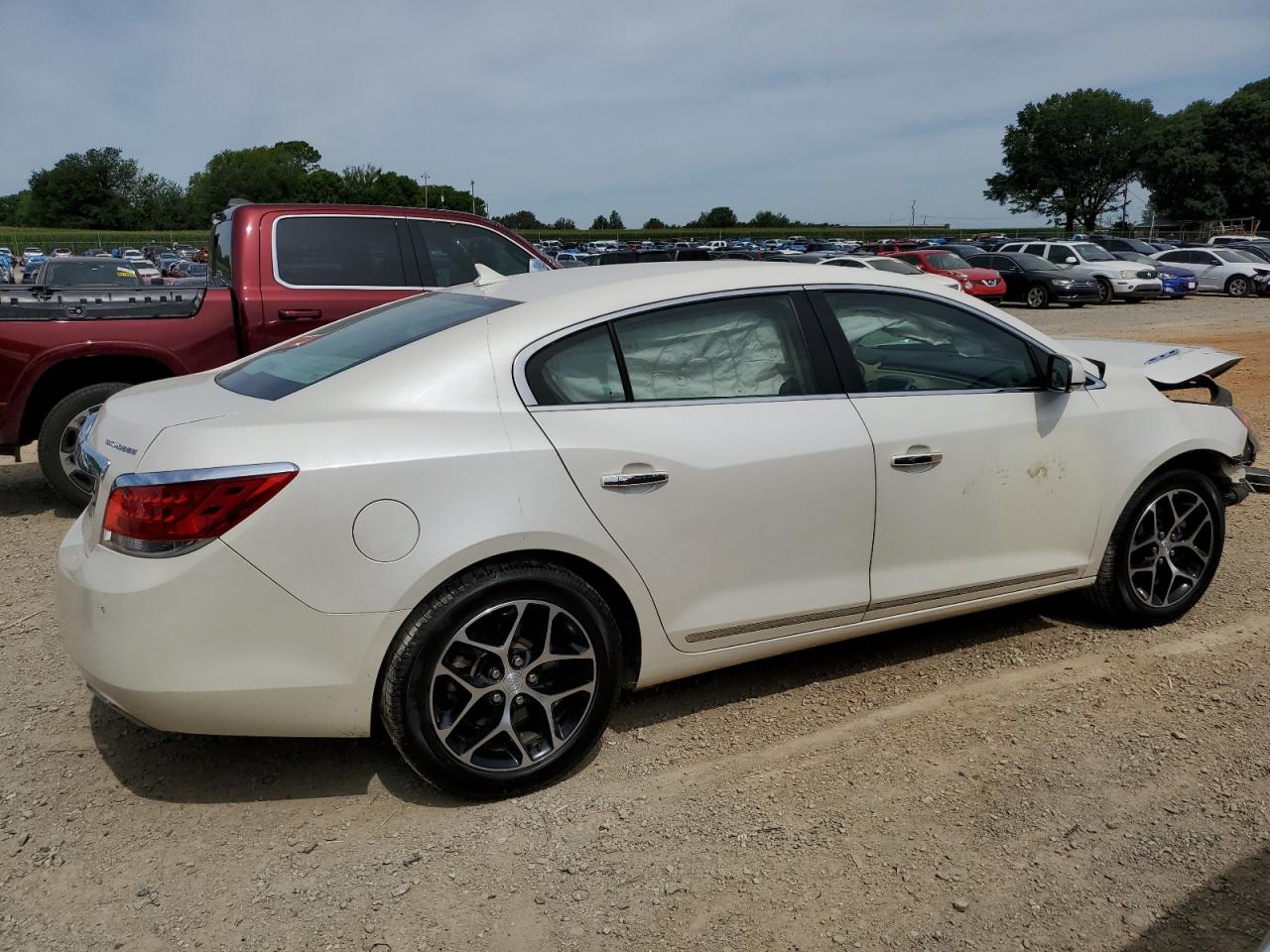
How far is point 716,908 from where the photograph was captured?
8.98ft

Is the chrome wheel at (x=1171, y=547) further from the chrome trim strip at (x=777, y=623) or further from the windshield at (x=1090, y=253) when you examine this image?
the windshield at (x=1090, y=253)

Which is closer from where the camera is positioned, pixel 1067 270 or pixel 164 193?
pixel 1067 270

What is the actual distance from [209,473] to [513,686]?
1.07 m

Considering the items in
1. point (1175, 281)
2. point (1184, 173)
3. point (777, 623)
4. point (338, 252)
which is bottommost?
point (1175, 281)

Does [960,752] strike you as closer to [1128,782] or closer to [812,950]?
[1128,782]

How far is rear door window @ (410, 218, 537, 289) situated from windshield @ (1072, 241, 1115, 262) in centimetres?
2485

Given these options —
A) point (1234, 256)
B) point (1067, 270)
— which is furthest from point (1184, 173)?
point (1067, 270)

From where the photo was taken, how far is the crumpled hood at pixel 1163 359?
4.66 metres

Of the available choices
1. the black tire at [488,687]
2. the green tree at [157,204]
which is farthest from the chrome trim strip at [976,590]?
the green tree at [157,204]

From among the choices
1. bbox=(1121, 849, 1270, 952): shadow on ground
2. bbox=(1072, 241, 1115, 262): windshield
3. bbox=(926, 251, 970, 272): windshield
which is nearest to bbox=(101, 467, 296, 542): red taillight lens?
bbox=(1121, 849, 1270, 952): shadow on ground

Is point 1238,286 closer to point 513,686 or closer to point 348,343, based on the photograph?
point 348,343

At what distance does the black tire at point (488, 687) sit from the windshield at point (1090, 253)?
94.8 feet

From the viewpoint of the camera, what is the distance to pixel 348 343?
3.66 metres

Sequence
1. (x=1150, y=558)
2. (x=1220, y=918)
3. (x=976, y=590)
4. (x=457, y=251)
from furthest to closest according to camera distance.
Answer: (x=457, y=251) → (x=1150, y=558) → (x=976, y=590) → (x=1220, y=918)
